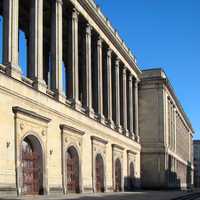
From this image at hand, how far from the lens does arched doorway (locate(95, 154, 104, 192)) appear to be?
191 ft

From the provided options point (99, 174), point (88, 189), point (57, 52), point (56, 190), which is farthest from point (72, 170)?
point (57, 52)

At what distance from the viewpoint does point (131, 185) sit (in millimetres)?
77500

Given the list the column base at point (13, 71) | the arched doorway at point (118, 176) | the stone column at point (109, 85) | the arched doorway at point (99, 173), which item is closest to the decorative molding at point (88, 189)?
the arched doorway at point (99, 173)

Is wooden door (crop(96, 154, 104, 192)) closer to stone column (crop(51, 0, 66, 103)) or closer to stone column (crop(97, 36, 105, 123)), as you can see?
stone column (crop(97, 36, 105, 123))

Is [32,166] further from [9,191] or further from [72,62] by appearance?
[72,62]

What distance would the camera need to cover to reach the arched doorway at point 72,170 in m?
49.2

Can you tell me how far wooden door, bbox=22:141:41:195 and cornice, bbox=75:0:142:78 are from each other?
64.1 feet

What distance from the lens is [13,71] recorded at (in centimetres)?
3731

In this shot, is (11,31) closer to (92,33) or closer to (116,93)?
(92,33)

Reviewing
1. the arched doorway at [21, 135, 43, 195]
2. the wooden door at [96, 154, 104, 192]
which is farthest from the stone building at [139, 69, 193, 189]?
the arched doorway at [21, 135, 43, 195]

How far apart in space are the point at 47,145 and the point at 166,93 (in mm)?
57134

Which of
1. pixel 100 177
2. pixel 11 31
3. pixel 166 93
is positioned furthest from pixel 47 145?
pixel 166 93

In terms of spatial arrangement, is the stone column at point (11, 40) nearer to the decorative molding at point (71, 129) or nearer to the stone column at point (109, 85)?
the decorative molding at point (71, 129)

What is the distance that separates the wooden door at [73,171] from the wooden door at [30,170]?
8.15 metres
